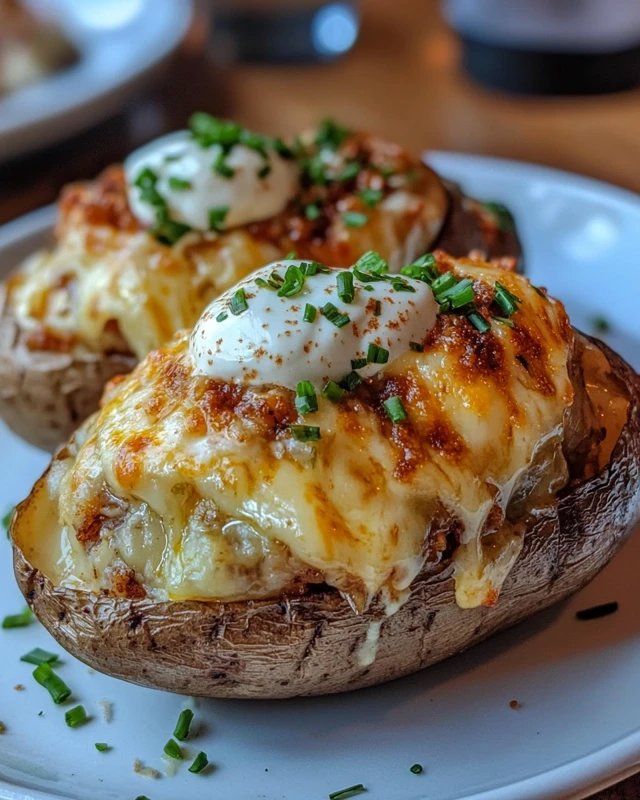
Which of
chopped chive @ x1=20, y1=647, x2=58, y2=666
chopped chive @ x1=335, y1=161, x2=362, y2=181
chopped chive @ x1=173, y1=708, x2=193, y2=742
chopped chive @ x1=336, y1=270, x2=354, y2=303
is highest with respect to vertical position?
chopped chive @ x1=336, y1=270, x2=354, y2=303

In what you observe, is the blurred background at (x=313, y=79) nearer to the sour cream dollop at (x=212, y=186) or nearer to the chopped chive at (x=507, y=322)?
the sour cream dollop at (x=212, y=186)

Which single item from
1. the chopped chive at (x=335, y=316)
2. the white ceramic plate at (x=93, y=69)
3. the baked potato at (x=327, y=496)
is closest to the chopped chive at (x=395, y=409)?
the baked potato at (x=327, y=496)

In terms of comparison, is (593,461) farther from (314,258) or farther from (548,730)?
(314,258)

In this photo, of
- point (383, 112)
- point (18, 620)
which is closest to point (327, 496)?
point (18, 620)

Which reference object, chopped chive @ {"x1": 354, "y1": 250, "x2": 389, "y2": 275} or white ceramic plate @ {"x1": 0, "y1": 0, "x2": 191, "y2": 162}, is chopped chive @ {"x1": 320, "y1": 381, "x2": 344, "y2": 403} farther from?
white ceramic plate @ {"x1": 0, "y1": 0, "x2": 191, "y2": 162}

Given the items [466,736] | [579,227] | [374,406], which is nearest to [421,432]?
[374,406]

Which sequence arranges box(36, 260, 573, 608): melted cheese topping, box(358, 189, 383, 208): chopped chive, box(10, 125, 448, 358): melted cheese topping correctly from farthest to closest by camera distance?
box(358, 189, 383, 208): chopped chive
box(10, 125, 448, 358): melted cheese topping
box(36, 260, 573, 608): melted cheese topping

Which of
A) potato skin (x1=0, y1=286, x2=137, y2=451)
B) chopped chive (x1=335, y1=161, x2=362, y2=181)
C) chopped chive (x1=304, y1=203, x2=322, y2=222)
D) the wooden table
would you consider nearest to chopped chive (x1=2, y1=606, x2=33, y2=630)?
potato skin (x1=0, y1=286, x2=137, y2=451)
